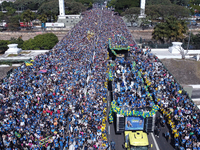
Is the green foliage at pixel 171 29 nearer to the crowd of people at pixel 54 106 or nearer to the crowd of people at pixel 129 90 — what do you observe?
the crowd of people at pixel 54 106

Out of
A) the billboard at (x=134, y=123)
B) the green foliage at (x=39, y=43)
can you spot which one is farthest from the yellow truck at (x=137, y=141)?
the green foliage at (x=39, y=43)

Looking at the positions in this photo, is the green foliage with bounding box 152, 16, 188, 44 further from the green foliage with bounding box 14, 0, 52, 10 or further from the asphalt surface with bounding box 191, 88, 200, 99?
the green foliage with bounding box 14, 0, 52, 10

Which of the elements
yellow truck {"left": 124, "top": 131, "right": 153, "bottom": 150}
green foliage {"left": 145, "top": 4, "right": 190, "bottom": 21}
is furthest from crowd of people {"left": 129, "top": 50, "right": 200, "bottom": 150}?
green foliage {"left": 145, "top": 4, "right": 190, "bottom": 21}

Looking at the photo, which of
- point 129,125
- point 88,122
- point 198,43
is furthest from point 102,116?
point 198,43

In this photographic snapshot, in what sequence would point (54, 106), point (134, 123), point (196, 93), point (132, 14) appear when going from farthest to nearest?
1. point (132, 14)
2. point (196, 93)
3. point (54, 106)
4. point (134, 123)

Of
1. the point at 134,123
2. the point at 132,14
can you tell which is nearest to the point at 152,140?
the point at 134,123

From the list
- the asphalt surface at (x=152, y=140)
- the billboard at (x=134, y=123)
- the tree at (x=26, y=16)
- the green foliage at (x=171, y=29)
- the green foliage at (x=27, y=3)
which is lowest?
the asphalt surface at (x=152, y=140)

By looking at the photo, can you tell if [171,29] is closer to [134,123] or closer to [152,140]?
[152,140]
